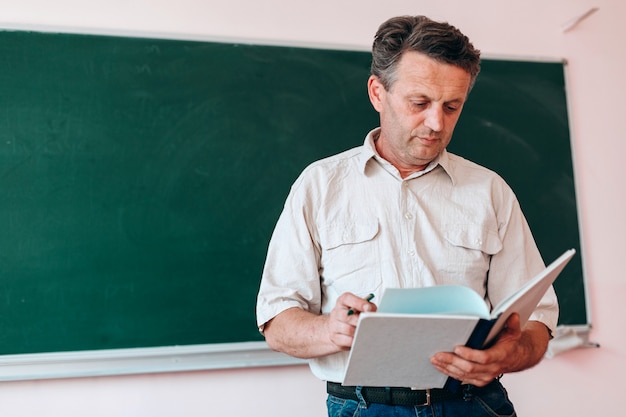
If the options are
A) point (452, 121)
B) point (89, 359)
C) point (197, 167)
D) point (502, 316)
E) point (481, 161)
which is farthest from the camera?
point (481, 161)

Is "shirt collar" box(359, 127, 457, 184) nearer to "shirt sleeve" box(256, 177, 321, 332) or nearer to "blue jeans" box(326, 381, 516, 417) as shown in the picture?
"shirt sleeve" box(256, 177, 321, 332)

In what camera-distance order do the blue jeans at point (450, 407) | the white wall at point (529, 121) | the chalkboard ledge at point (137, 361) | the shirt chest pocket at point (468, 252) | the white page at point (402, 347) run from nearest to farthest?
the white page at point (402, 347) < the blue jeans at point (450, 407) < the shirt chest pocket at point (468, 252) < the chalkboard ledge at point (137, 361) < the white wall at point (529, 121)

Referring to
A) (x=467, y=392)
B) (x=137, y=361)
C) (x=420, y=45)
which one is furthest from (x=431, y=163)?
(x=137, y=361)

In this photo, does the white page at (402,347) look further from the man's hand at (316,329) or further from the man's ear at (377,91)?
the man's ear at (377,91)

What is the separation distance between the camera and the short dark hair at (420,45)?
1.46m

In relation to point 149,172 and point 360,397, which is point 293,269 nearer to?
→ point 360,397

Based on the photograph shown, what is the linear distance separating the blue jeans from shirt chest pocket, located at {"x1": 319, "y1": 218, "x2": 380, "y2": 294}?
264 mm

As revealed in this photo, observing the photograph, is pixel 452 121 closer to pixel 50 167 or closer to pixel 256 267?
pixel 256 267

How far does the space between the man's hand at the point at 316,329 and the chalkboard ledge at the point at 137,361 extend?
0.99 meters

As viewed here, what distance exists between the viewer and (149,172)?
240cm

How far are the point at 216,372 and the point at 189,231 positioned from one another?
564 mm

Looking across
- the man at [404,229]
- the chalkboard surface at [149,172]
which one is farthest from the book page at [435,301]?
the chalkboard surface at [149,172]

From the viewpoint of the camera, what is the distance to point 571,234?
2.77 m

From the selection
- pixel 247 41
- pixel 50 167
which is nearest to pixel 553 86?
pixel 247 41
